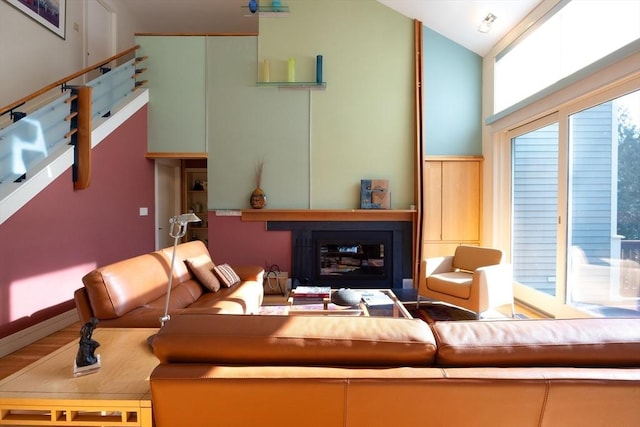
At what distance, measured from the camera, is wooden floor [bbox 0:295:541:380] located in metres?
2.74

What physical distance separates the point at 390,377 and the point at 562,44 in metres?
4.04

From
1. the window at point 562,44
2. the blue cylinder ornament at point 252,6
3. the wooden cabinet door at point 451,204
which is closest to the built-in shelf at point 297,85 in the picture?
the blue cylinder ornament at point 252,6

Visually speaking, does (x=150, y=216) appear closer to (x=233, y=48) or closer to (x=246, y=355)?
(x=233, y=48)

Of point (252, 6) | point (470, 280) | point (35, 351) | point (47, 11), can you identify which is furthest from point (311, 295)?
point (47, 11)

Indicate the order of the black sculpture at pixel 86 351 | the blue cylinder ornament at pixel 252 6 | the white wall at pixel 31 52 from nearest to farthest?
1. the black sculpture at pixel 86 351
2. the white wall at pixel 31 52
3. the blue cylinder ornament at pixel 252 6

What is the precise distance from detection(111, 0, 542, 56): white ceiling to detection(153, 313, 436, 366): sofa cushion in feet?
14.6

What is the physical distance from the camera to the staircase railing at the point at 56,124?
10.1 ft

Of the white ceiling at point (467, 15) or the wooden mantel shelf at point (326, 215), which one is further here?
the wooden mantel shelf at point (326, 215)

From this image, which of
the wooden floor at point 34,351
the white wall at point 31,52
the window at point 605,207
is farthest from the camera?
the white wall at point 31,52

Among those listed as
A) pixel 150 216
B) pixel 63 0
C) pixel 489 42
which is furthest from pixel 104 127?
pixel 489 42

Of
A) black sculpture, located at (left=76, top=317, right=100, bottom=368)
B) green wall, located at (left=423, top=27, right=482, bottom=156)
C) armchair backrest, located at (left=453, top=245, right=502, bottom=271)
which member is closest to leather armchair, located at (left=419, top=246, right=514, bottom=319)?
armchair backrest, located at (left=453, top=245, right=502, bottom=271)

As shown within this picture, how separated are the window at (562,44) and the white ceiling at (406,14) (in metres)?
0.30

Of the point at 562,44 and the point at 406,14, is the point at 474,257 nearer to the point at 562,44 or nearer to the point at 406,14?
the point at 562,44

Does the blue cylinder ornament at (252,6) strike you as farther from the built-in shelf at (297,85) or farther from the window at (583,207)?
the window at (583,207)
